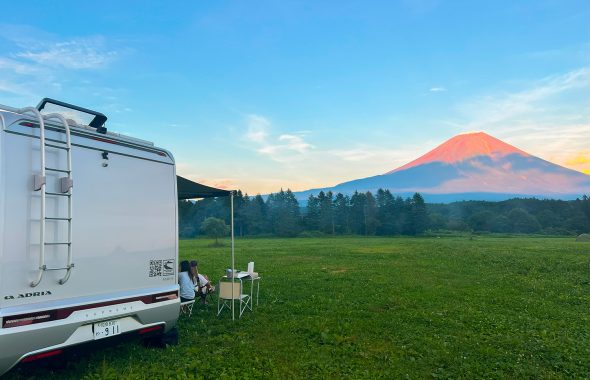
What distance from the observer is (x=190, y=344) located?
681 centimetres

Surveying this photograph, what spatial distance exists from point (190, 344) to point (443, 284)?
9.64m

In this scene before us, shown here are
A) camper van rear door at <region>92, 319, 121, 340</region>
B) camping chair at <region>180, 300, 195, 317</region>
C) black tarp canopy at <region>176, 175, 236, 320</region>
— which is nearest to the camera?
camper van rear door at <region>92, 319, 121, 340</region>

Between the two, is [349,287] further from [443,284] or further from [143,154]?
[143,154]

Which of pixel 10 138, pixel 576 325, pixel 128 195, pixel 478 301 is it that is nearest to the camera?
pixel 10 138

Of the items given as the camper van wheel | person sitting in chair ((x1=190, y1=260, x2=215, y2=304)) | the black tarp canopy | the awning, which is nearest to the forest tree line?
person sitting in chair ((x1=190, y1=260, x2=215, y2=304))

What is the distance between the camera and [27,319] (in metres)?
4.19

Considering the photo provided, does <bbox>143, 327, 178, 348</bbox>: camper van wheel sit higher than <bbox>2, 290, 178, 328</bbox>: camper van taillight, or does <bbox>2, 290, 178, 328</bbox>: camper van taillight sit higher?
<bbox>2, 290, 178, 328</bbox>: camper van taillight

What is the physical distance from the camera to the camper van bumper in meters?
4.06

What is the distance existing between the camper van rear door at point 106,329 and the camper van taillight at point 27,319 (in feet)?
2.07

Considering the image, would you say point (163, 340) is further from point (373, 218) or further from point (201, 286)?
point (373, 218)

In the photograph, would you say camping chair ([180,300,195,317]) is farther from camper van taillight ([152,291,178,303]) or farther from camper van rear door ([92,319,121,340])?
camper van rear door ([92,319,121,340])

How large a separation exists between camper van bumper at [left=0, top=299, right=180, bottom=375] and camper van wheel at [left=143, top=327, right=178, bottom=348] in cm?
69

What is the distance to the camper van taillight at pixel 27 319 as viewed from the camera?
159 inches

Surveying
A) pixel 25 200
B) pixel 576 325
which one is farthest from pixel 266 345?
pixel 576 325
